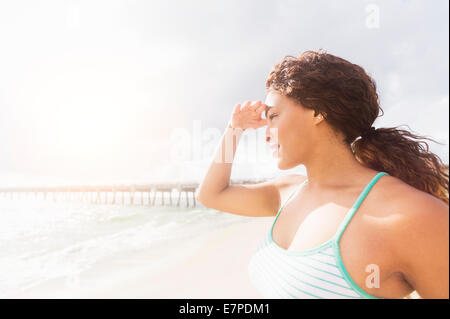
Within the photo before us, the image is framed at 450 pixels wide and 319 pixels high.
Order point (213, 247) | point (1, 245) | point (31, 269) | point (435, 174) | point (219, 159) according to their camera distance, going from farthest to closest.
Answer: point (1, 245), point (213, 247), point (31, 269), point (219, 159), point (435, 174)

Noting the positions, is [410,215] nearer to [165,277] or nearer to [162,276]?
[165,277]

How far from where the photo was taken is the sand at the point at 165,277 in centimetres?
619

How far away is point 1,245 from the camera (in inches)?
501

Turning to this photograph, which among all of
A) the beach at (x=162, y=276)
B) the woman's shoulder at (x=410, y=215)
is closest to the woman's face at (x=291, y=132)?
the woman's shoulder at (x=410, y=215)

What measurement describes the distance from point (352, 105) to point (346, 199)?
54cm

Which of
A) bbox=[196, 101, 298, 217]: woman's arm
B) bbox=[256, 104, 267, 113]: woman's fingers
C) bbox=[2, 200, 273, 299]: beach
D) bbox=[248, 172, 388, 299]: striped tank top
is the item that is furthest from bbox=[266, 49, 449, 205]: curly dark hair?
bbox=[2, 200, 273, 299]: beach

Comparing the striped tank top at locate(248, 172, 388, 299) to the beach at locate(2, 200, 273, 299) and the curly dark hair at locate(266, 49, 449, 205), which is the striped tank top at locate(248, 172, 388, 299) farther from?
the beach at locate(2, 200, 273, 299)

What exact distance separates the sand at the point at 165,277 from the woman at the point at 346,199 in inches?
184

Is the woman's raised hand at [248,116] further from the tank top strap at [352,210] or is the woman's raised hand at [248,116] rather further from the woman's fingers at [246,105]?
the tank top strap at [352,210]

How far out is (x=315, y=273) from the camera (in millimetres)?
1294
